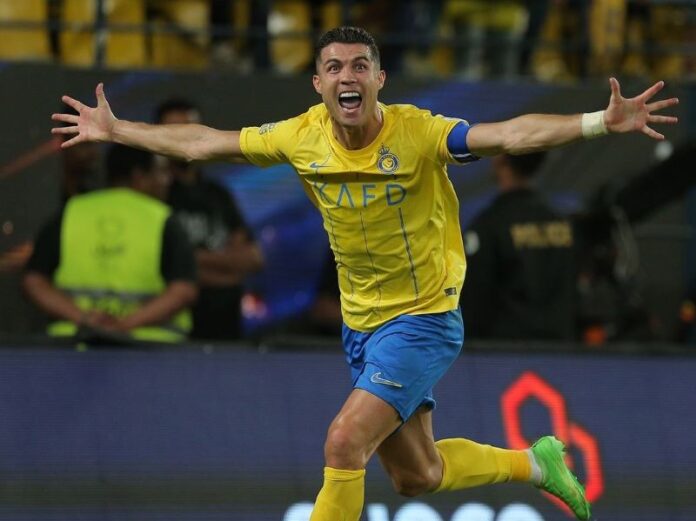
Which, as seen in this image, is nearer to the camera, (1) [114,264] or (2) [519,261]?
(1) [114,264]

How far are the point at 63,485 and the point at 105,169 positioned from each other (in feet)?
10.0

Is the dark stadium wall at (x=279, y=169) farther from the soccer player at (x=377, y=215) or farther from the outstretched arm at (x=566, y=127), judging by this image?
the outstretched arm at (x=566, y=127)

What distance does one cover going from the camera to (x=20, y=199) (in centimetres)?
1055

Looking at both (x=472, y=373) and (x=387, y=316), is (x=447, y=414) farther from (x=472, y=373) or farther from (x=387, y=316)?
(x=387, y=316)

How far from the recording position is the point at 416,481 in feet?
25.0

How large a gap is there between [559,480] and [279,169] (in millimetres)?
4108

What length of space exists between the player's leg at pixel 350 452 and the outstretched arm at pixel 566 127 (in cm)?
127

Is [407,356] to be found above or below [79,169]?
below

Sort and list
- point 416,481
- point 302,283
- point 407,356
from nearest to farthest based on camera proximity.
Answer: point 407,356 → point 416,481 → point 302,283

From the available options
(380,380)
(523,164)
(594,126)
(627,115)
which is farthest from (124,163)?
(627,115)

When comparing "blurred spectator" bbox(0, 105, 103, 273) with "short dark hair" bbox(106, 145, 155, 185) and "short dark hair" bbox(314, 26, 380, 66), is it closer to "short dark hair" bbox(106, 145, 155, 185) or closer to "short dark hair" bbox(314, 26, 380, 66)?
"short dark hair" bbox(106, 145, 155, 185)

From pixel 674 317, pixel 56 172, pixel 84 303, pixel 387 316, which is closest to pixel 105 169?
pixel 56 172

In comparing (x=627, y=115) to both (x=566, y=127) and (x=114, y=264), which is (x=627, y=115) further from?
(x=114, y=264)

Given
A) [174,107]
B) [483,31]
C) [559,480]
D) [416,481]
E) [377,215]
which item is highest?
[483,31]
